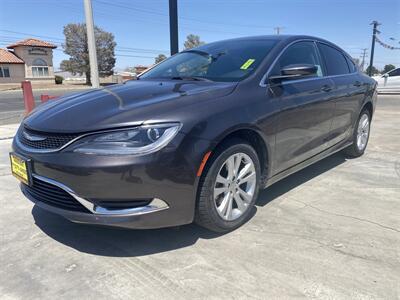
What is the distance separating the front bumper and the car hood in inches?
8.3

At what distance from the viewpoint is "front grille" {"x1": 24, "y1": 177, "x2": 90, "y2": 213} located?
2367 millimetres

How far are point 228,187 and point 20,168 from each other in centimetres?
158

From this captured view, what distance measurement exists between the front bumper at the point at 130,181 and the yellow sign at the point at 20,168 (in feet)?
0.63

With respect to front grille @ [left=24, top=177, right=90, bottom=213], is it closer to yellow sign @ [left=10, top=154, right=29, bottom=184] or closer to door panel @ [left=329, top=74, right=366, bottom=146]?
yellow sign @ [left=10, top=154, right=29, bottom=184]

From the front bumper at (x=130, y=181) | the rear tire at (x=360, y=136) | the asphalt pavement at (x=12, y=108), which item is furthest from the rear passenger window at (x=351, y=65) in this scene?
the asphalt pavement at (x=12, y=108)

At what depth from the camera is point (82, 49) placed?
5062 centimetres

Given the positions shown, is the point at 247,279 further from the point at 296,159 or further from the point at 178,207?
the point at 296,159

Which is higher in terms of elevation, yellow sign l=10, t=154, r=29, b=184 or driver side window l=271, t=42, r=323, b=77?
driver side window l=271, t=42, r=323, b=77

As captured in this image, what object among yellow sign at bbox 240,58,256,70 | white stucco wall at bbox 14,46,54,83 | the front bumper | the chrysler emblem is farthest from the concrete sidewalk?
white stucco wall at bbox 14,46,54,83

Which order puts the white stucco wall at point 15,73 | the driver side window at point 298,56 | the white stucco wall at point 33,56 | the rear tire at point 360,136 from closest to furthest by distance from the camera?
the driver side window at point 298,56
the rear tire at point 360,136
the white stucco wall at point 15,73
the white stucco wall at point 33,56

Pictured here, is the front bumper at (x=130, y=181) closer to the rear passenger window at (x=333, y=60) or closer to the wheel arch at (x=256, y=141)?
the wheel arch at (x=256, y=141)

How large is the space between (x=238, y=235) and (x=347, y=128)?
250cm

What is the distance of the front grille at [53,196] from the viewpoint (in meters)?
2.37

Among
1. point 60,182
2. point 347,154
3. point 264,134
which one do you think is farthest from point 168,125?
point 347,154
